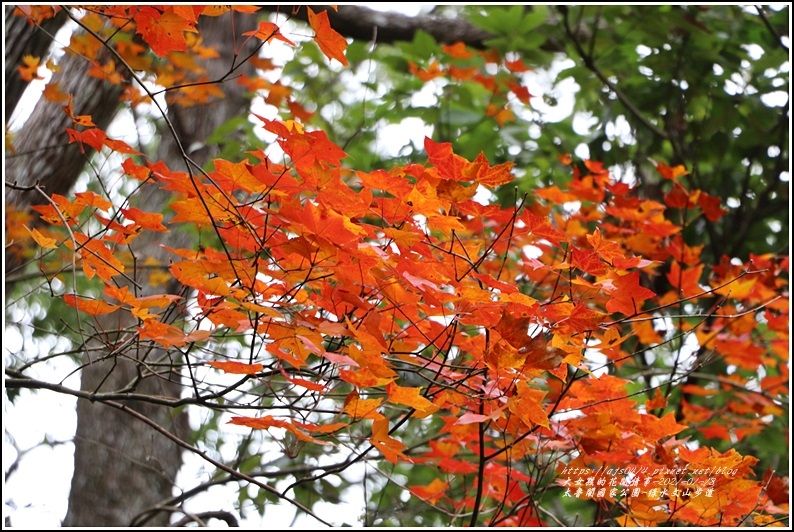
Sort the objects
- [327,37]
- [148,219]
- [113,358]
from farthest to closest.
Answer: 1. [113,358]
2. [148,219]
3. [327,37]

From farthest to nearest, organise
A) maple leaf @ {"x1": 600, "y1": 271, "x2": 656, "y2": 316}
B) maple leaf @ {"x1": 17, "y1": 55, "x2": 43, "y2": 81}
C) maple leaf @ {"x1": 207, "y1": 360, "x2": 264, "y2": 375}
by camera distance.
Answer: maple leaf @ {"x1": 17, "y1": 55, "x2": 43, "y2": 81}, maple leaf @ {"x1": 600, "y1": 271, "x2": 656, "y2": 316}, maple leaf @ {"x1": 207, "y1": 360, "x2": 264, "y2": 375}

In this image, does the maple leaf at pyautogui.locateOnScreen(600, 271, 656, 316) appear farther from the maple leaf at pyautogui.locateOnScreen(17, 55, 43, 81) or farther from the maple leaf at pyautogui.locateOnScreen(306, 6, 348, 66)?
the maple leaf at pyautogui.locateOnScreen(17, 55, 43, 81)

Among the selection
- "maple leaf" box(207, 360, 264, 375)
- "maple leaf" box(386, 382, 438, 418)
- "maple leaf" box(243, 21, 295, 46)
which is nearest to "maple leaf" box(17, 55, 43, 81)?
"maple leaf" box(243, 21, 295, 46)

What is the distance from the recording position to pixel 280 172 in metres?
1.42

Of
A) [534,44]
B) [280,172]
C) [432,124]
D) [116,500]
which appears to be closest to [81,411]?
[116,500]

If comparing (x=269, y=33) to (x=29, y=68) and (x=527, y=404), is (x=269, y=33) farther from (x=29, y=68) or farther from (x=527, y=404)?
(x=29, y=68)

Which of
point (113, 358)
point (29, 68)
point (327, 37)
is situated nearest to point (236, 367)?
point (327, 37)

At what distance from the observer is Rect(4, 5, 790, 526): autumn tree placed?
1.36 metres

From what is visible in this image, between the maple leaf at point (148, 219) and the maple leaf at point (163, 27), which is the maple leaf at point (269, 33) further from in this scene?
the maple leaf at point (148, 219)

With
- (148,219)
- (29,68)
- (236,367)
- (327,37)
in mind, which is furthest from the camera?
(29,68)

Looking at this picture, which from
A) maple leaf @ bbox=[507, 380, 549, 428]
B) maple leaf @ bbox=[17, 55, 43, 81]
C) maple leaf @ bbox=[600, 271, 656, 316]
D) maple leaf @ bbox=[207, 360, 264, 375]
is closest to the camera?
maple leaf @ bbox=[207, 360, 264, 375]

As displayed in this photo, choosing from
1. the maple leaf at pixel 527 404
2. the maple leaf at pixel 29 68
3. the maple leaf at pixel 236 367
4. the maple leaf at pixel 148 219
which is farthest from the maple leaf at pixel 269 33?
the maple leaf at pixel 29 68

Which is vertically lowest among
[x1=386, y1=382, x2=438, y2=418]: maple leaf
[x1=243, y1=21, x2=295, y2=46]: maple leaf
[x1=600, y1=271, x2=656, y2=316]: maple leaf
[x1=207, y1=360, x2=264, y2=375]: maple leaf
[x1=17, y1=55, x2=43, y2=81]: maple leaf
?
[x1=207, y1=360, x2=264, y2=375]: maple leaf

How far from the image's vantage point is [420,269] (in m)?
1.34
